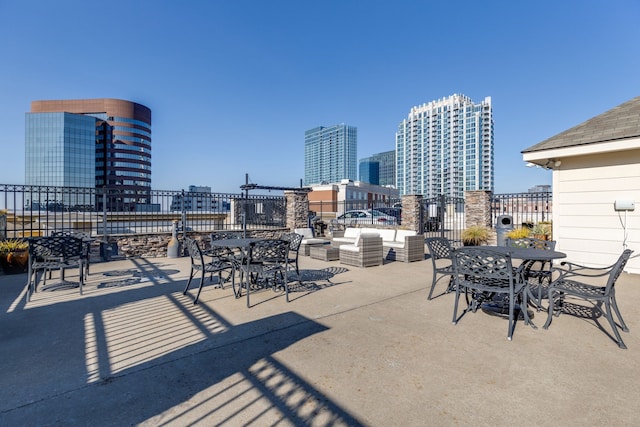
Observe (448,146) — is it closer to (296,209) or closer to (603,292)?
(296,209)

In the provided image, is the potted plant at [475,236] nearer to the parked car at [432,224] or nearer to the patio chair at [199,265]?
the parked car at [432,224]

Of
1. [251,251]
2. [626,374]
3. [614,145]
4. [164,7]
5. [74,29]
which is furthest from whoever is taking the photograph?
[74,29]

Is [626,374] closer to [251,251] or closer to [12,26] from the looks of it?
[251,251]

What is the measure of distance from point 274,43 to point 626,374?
18.1 metres

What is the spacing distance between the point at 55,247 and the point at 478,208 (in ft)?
40.3

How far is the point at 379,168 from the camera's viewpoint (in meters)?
161

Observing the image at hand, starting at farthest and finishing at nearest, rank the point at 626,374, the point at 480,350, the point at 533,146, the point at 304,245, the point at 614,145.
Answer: the point at 304,245 → the point at 533,146 → the point at 614,145 → the point at 480,350 → the point at 626,374

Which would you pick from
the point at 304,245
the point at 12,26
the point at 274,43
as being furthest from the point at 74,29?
the point at 304,245

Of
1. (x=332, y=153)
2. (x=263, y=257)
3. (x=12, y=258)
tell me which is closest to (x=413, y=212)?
(x=263, y=257)

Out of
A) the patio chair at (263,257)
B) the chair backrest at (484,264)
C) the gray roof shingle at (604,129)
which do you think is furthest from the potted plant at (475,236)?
the patio chair at (263,257)

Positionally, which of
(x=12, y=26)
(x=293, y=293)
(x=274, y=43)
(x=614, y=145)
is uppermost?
(x=274, y=43)

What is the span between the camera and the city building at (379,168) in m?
154

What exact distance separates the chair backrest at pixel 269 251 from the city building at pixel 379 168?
15150 cm

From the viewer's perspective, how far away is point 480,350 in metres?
2.90
